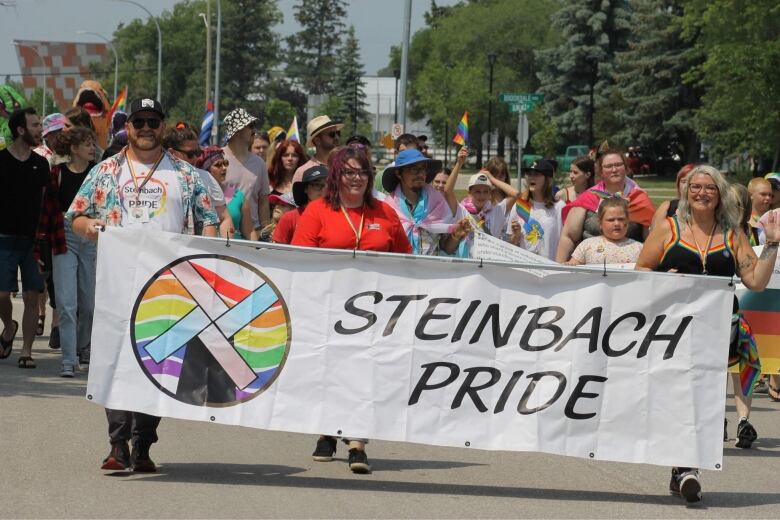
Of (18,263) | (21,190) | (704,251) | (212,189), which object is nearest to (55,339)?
(18,263)

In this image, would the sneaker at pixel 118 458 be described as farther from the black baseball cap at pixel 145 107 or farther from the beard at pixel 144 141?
the black baseball cap at pixel 145 107

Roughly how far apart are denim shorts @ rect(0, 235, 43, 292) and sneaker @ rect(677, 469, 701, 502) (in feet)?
21.9

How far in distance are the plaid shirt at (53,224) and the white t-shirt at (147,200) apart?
4005mm

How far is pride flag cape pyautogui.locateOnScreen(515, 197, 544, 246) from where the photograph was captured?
522 inches

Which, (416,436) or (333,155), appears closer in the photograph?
(416,436)

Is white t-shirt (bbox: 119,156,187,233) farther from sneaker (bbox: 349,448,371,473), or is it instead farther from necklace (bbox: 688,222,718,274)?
necklace (bbox: 688,222,718,274)

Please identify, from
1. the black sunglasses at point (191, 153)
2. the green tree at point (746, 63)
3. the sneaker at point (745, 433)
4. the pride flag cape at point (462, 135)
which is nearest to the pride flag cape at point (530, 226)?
the pride flag cape at point (462, 135)

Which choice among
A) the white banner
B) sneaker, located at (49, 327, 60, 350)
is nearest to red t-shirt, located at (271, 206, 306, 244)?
the white banner

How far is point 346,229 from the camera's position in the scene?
8.17 m

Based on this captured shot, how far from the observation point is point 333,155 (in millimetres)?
8320

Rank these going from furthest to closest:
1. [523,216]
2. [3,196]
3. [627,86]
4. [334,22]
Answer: [334,22] < [627,86] < [523,216] < [3,196]

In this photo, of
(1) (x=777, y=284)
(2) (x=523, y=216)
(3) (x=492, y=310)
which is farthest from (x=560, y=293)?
(2) (x=523, y=216)

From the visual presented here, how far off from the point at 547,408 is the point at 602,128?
73.3m

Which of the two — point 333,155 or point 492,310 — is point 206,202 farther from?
point 492,310
